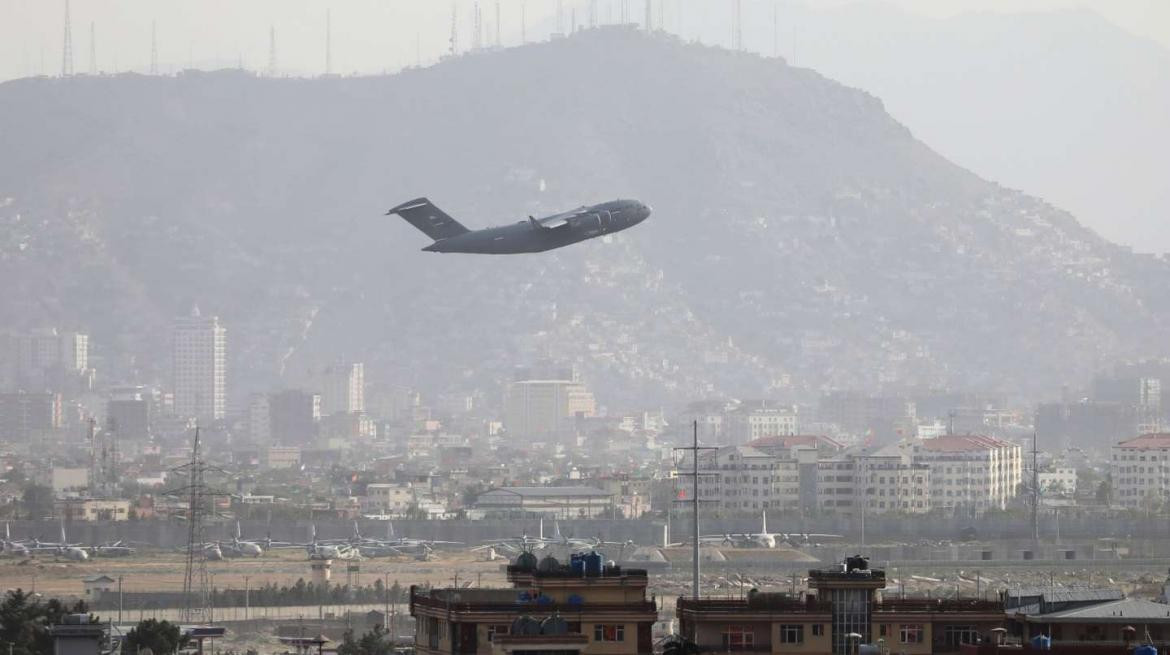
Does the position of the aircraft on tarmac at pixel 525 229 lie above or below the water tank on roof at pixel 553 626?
above

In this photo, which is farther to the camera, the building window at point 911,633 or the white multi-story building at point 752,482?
the white multi-story building at point 752,482

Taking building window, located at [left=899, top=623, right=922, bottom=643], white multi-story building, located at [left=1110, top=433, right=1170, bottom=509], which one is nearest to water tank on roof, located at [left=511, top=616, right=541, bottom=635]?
building window, located at [left=899, top=623, right=922, bottom=643]

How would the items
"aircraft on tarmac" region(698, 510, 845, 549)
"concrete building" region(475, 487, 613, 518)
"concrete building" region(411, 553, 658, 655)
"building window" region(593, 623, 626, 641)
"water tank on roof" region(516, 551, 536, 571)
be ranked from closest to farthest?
"concrete building" region(411, 553, 658, 655)
"building window" region(593, 623, 626, 641)
"water tank on roof" region(516, 551, 536, 571)
"aircraft on tarmac" region(698, 510, 845, 549)
"concrete building" region(475, 487, 613, 518)

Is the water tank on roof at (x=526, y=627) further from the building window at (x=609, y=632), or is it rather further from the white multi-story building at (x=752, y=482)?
the white multi-story building at (x=752, y=482)

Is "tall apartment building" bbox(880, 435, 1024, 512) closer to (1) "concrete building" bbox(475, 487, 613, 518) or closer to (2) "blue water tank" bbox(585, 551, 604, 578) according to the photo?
(1) "concrete building" bbox(475, 487, 613, 518)

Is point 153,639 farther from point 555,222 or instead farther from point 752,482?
point 752,482

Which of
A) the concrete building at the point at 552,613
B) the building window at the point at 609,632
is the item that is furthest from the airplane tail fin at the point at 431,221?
the building window at the point at 609,632
